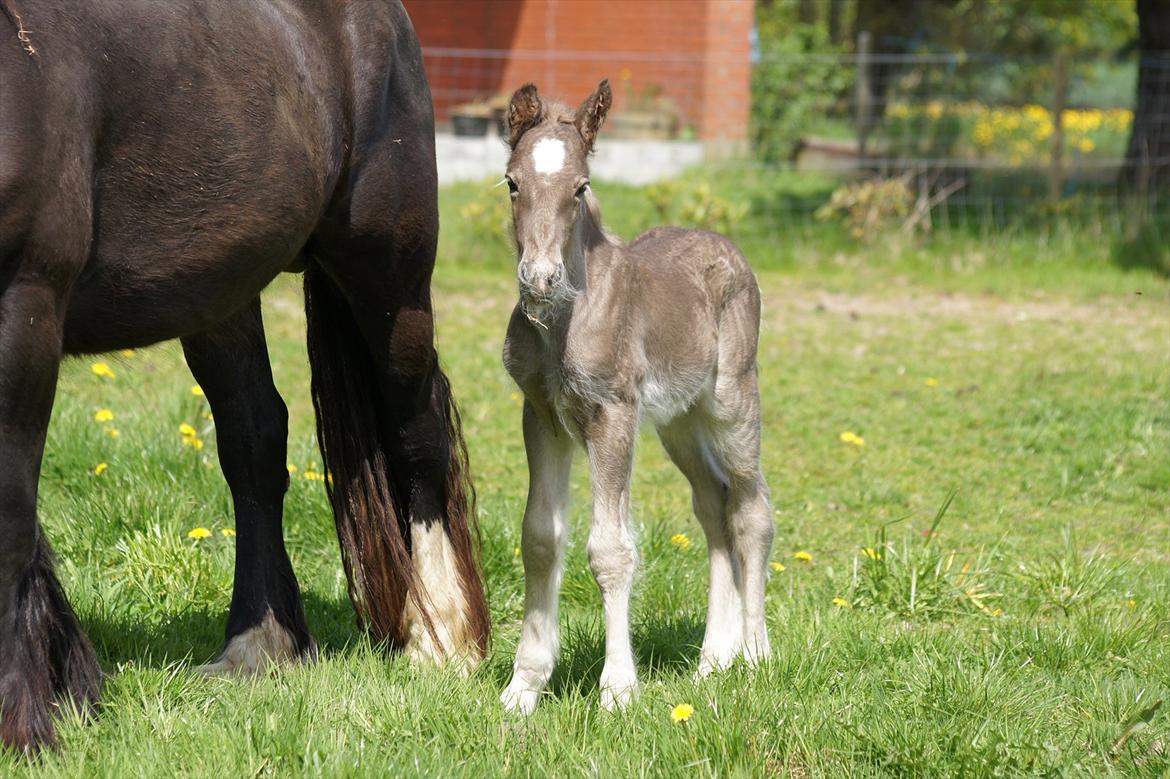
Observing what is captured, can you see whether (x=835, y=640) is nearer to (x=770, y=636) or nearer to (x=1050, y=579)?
(x=770, y=636)

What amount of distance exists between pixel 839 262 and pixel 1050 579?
292 inches

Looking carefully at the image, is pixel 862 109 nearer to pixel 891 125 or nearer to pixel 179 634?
pixel 891 125

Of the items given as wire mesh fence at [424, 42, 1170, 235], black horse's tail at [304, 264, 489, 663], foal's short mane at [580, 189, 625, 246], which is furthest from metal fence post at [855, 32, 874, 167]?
foal's short mane at [580, 189, 625, 246]

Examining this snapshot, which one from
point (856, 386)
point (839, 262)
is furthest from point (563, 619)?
point (839, 262)

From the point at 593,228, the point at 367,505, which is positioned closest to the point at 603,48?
the point at 367,505

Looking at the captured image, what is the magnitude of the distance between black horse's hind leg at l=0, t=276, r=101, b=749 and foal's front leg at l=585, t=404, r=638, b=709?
133 centimetres

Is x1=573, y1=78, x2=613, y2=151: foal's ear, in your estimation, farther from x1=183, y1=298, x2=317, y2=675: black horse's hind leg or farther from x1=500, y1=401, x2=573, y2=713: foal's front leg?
x1=183, y1=298, x2=317, y2=675: black horse's hind leg

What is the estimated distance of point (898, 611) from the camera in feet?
14.9

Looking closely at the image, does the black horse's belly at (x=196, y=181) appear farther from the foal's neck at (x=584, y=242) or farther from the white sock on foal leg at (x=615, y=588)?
the white sock on foal leg at (x=615, y=588)

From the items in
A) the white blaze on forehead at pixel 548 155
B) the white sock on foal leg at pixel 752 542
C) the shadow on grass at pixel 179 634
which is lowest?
the shadow on grass at pixel 179 634

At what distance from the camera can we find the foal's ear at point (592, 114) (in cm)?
330

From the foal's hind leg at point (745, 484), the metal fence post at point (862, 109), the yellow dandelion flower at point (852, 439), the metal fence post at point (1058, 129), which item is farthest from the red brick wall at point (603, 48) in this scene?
the foal's hind leg at point (745, 484)

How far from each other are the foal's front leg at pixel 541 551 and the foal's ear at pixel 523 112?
723 millimetres

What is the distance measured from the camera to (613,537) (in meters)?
3.44
